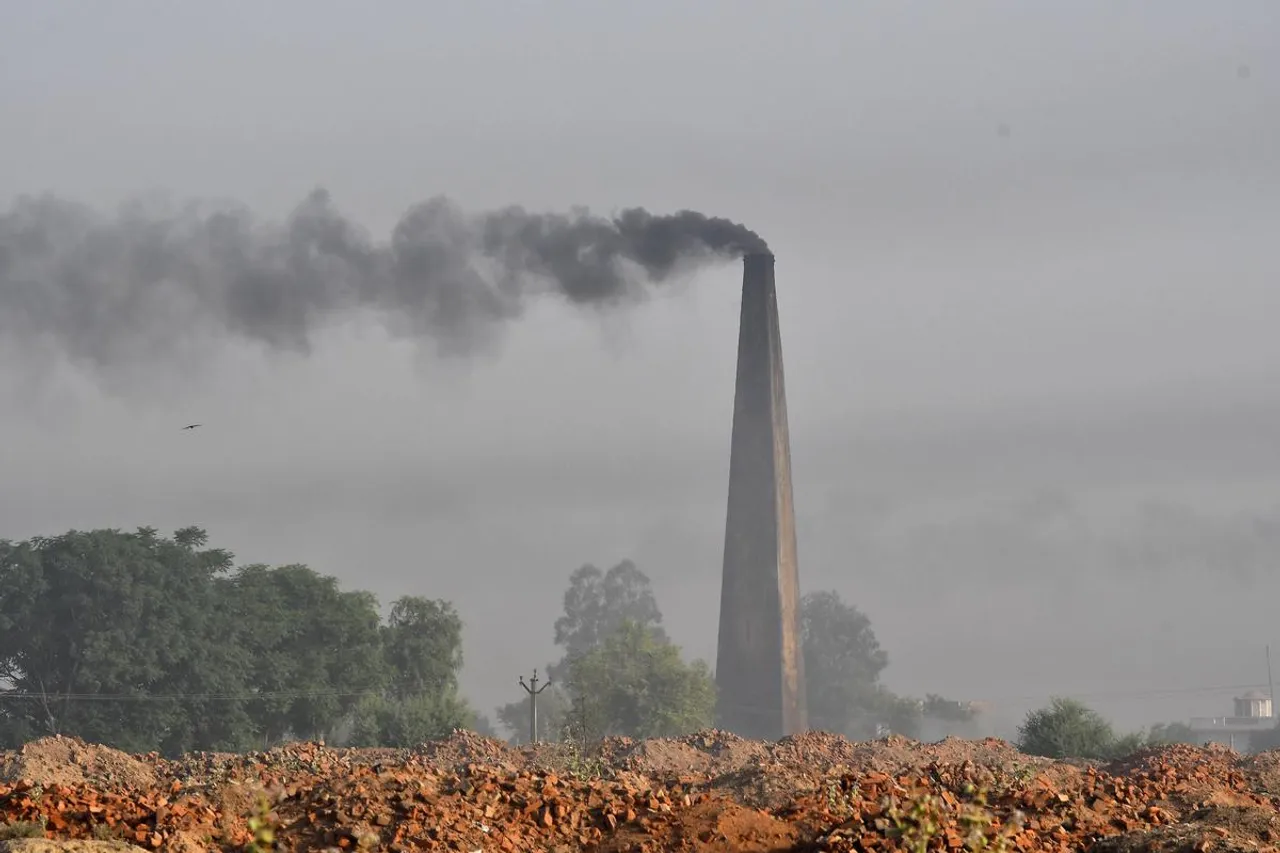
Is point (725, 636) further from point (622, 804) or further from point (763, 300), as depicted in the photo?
point (622, 804)

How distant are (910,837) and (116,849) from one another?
714 cm

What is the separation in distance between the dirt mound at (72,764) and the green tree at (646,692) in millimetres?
43128

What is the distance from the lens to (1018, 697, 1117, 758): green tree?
63.2 metres

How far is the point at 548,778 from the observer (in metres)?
19.9

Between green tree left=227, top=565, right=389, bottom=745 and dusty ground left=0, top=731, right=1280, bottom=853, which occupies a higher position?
green tree left=227, top=565, right=389, bottom=745

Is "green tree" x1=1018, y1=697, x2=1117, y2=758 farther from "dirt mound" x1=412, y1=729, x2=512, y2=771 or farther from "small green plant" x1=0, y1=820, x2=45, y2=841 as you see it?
"small green plant" x1=0, y1=820, x2=45, y2=841

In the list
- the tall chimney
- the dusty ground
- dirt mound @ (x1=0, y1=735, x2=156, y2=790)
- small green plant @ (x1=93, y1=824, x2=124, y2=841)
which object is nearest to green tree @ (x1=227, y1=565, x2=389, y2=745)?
the tall chimney

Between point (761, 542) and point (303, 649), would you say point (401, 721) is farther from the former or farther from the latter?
point (761, 542)

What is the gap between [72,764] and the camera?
4050cm

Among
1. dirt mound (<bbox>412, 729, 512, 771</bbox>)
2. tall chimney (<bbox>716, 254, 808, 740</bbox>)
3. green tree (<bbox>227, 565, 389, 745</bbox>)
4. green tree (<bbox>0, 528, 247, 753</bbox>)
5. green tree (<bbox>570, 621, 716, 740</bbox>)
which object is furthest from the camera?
green tree (<bbox>570, 621, 716, 740</bbox>)

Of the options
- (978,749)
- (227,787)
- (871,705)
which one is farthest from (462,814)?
(871,705)

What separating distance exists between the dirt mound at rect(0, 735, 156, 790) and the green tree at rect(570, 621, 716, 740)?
43128 millimetres

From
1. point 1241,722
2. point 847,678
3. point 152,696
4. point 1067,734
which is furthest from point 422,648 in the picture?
point 1241,722

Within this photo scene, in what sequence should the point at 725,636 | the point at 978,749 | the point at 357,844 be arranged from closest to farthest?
the point at 357,844
the point at 978,749
the point at 725,636
